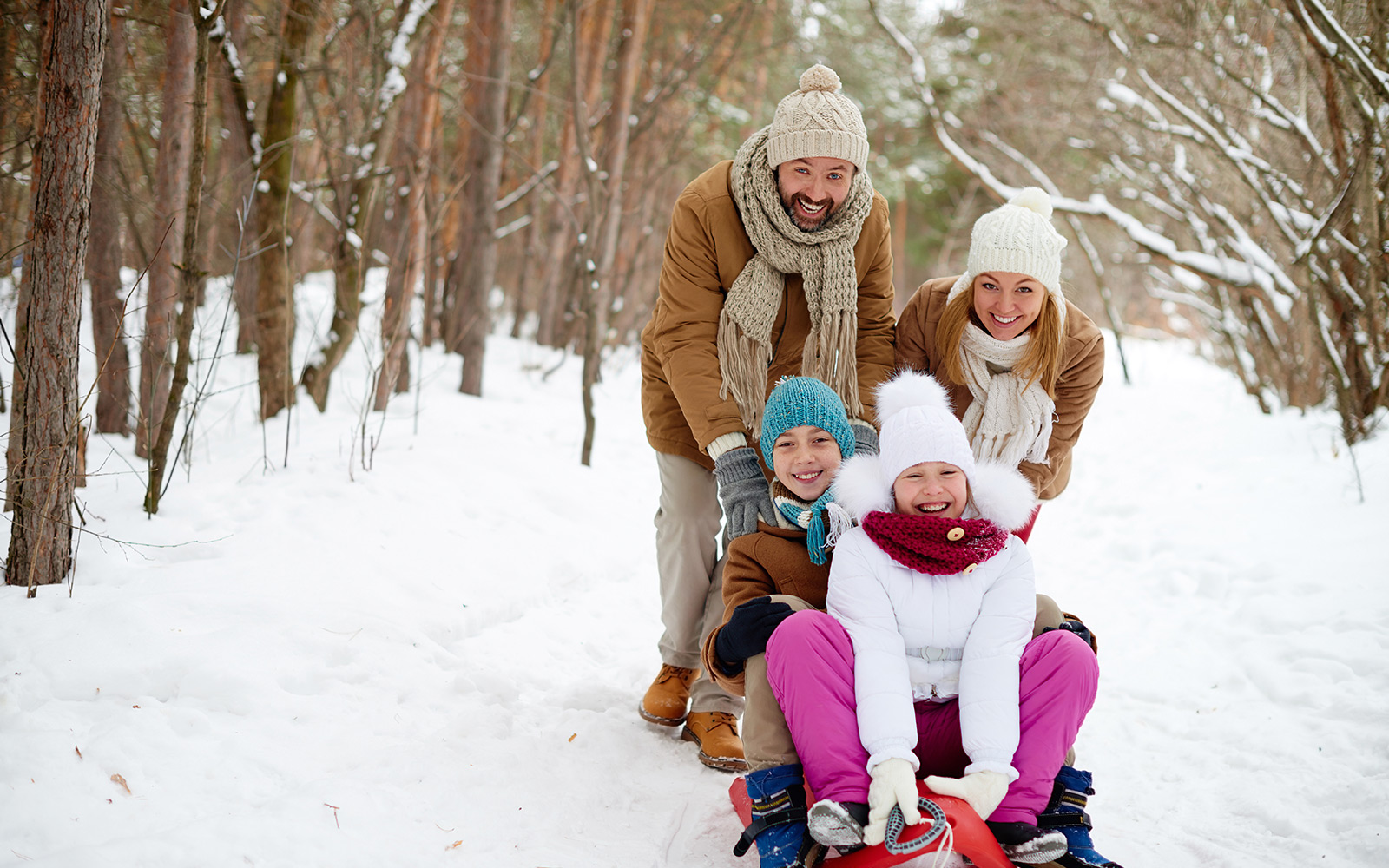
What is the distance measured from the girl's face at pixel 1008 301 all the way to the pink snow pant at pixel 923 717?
0.90m

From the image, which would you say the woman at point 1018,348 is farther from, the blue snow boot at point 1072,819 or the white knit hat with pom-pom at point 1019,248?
the blue snow boot at point 1072,819

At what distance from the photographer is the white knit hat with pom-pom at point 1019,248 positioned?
2479 mm

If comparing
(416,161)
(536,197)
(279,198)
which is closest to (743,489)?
(279,198)

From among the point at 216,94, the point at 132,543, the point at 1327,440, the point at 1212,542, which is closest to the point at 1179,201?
the point at 1327,440

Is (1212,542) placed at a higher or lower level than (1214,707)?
higher

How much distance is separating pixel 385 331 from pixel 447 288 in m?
5.22

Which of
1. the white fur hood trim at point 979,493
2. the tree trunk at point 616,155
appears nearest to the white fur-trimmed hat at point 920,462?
the white fur hood trim at point 979,493

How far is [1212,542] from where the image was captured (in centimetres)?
465

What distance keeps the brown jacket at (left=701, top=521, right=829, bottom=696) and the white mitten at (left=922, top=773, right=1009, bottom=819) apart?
61 centimetres

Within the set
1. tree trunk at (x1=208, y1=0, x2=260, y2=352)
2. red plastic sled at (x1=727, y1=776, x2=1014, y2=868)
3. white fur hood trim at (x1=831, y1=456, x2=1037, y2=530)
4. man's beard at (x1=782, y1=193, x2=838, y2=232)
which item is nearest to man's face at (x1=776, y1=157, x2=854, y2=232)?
man's beard at (x1=782, y1=193, x2=838, y2=232)

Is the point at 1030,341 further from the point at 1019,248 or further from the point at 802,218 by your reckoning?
the point at 802,218

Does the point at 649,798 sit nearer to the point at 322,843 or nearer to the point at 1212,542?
the point at 322,843

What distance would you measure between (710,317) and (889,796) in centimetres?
145

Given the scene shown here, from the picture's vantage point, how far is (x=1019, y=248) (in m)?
2.48
